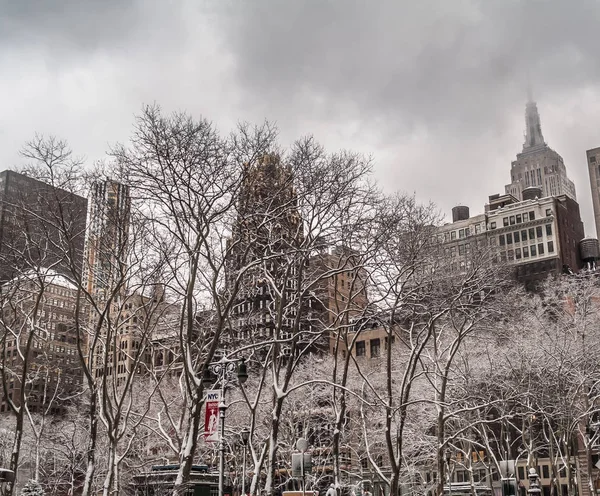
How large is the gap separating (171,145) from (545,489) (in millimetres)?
81481

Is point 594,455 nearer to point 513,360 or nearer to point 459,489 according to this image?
point 459,489

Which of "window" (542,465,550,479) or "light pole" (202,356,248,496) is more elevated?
"light pole" (202,356,248,496)

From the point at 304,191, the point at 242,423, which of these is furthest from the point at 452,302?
the point at 242,423

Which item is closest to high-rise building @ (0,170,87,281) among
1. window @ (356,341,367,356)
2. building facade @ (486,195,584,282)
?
window @ (356,341,367,356)

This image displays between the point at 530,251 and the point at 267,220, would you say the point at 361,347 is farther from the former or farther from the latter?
the point at 267,220

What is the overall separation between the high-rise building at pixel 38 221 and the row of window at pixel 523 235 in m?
99.8

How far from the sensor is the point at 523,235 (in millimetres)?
121625

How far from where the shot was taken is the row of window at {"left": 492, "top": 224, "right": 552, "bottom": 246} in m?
120

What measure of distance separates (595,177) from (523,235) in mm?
78805

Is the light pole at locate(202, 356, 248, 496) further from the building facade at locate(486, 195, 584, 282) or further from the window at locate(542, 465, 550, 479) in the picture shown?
the building facade at locate(486, 195, 584, 282)

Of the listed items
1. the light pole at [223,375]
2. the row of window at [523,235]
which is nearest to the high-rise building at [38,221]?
the light pole at [223,375]

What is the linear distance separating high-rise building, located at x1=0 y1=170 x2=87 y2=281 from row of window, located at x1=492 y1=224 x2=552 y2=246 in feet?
327

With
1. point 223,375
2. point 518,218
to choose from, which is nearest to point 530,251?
point 518,218

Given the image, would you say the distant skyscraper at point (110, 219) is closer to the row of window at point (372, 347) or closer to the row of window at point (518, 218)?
the row of window at point (372, 347)
